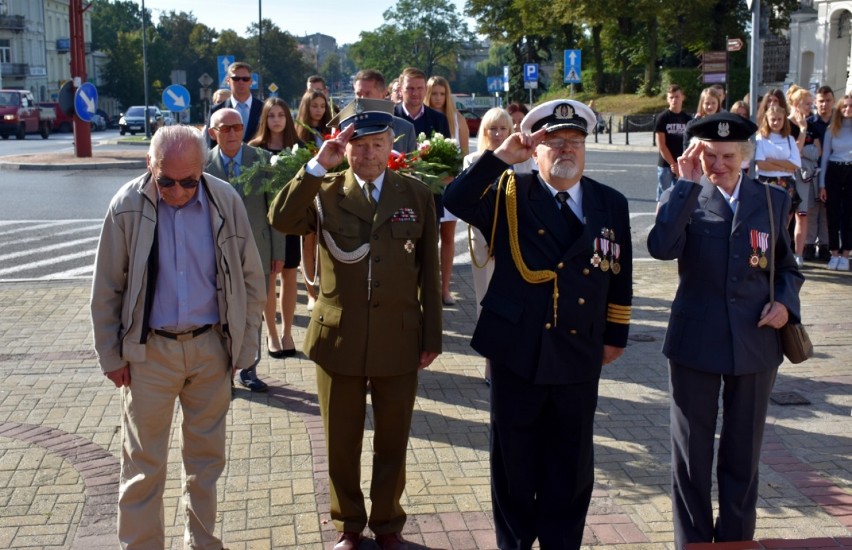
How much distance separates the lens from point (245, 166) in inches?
289

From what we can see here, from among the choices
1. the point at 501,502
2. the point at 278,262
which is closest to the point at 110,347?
the point at 501,502

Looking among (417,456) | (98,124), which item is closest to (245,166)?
(417,456)

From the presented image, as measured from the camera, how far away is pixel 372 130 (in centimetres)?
459

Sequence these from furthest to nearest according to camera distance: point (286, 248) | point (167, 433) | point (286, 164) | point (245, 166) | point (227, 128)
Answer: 1. point (286, 248)
2. point (245, 166)
3. point (227, 128)
4. point (286, 164)
5. point (167, 433)

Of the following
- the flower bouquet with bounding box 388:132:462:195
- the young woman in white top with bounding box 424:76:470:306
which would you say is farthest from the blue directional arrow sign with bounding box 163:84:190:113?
the flower bouquet with bounding box 388:132:462:195

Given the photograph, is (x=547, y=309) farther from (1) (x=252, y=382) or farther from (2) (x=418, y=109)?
(2) (x=418, y=109)

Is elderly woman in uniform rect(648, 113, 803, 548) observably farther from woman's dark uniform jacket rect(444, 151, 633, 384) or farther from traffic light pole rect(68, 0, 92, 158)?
traffic light pole rect(68, 0, 92, 158)

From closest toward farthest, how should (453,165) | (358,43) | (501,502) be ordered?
(501,502) < (453,165) < (358,43)

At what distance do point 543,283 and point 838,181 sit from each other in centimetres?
850

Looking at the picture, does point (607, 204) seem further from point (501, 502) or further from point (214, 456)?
point (214, 456)

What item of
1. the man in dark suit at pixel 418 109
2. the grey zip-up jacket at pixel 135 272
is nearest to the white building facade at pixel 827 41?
the man in dark suit at pixel 418 109

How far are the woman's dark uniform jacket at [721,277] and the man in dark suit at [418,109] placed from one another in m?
4.65

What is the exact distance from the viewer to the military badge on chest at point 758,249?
4.46 metres

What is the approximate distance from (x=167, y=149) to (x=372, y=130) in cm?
91
